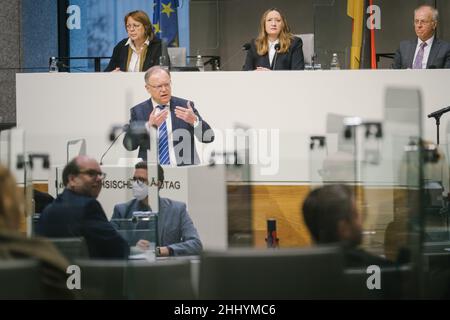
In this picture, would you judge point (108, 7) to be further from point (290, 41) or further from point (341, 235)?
point (341, 235)

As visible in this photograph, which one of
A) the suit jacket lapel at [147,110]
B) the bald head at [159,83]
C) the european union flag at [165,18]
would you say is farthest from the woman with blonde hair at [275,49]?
the european union flag at [165,18]

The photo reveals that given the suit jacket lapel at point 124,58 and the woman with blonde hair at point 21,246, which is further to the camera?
the suit jacket lapel at point 124,58

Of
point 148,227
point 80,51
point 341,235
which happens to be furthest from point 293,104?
point 80,51

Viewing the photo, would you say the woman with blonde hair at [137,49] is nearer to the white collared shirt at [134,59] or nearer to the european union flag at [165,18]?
the white collared shirt at [134,59]

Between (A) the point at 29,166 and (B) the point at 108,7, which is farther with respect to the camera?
(B) the point at 108,7

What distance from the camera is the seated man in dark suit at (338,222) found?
234 cm

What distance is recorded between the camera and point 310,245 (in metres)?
2.32

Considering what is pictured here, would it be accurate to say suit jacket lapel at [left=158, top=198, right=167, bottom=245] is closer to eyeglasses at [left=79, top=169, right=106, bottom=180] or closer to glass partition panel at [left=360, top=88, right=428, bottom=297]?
eyeglasses at [left=79, top=169, right=106, bottom=180]

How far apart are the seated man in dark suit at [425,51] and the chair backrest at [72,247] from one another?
3.32 m

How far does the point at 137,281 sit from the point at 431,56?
136 inches

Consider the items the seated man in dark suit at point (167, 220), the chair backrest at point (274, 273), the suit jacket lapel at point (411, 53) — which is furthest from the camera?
the suit jacket lapel at point (411, 53)

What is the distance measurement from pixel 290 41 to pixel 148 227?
3.04m

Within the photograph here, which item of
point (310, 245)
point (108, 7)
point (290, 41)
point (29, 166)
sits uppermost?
point (108, 7)

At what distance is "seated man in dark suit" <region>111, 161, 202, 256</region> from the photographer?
272cm
